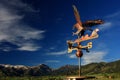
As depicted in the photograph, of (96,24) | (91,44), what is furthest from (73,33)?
(96,24)

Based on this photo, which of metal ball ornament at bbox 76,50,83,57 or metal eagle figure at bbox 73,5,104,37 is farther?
metal ball ornament at bbox 76,50,83,57

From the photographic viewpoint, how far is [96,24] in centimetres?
1322

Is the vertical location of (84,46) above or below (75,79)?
above

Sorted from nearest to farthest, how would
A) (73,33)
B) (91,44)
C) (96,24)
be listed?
(96,24) → (91,44) → (73,33)

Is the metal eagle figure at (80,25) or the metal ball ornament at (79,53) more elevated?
the metal eagle figure at (80,25)

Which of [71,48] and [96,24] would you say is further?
[71,48]

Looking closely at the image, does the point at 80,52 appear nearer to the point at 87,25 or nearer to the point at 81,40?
the point at 81,40

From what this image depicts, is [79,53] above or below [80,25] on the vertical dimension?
below

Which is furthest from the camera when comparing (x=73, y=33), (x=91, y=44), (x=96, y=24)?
(x=73, y=33)

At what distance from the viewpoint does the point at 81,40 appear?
14758mm

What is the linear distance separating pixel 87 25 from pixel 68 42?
2324mm

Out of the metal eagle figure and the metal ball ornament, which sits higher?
the metal eagle figure

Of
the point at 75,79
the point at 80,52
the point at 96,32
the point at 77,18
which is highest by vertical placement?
the point at 77,18

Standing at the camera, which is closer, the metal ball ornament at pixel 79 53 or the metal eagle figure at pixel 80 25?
the metal eagle figure at pixel 80 25
